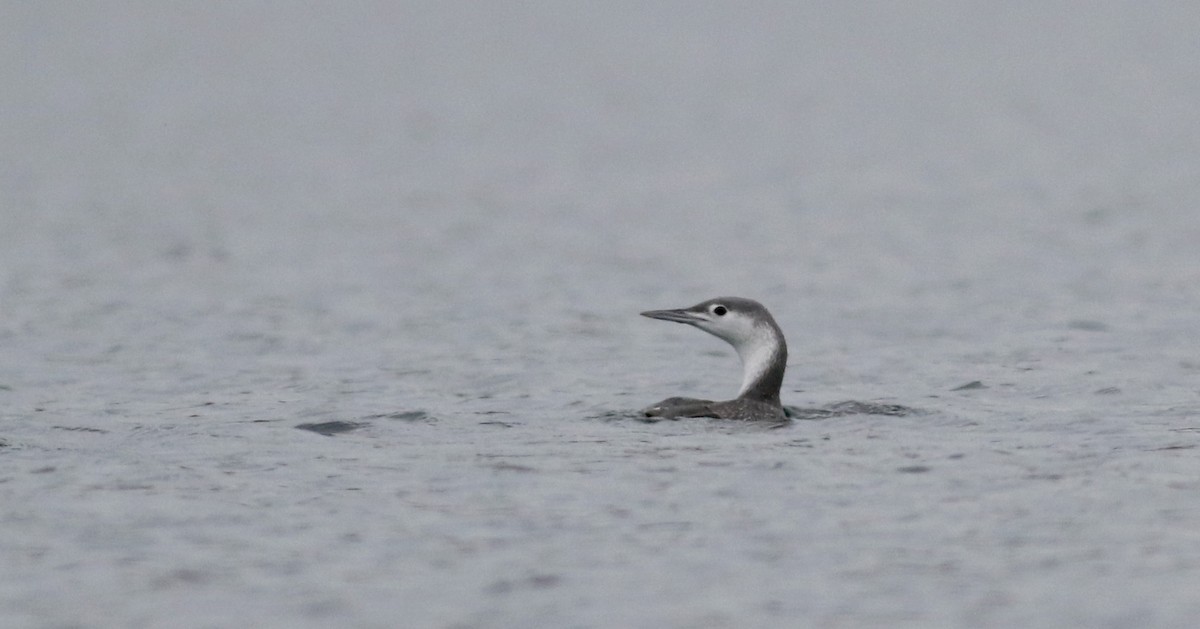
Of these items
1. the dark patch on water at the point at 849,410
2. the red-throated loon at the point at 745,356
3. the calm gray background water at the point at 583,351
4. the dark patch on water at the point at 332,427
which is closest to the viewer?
the calm gray background water at the point at 583,351

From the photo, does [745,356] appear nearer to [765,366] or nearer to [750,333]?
[750,333]

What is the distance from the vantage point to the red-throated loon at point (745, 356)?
14633mm

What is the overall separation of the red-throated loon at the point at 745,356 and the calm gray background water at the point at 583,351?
0.38 metres

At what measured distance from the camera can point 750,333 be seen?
15.6 m

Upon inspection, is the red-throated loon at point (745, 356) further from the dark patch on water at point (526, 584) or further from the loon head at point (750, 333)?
the dark patch on water at point (526, 584)

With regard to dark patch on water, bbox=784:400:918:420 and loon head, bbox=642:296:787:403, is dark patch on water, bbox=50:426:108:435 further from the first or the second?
dark patch on water, bbox=784:400:918:420

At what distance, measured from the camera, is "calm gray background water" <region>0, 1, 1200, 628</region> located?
991 cm

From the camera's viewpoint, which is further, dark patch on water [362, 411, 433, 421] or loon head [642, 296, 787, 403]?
loon head [642, 296, 787, 403]

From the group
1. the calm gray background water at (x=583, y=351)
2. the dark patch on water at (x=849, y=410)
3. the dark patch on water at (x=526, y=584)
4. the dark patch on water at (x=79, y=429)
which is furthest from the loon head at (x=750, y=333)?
the dark patch on water at (x=526, y=584)

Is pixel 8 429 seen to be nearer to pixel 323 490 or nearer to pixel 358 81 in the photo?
pixel 323 490

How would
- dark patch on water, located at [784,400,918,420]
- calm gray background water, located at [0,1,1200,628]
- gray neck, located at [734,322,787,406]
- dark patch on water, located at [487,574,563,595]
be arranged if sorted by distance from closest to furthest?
dark patch on water, located at [487,574,563,595]
calm gray background water, located at [0,1,1200,628]
dark patch on water, located at [784,400,918,420]
gray neck, located at [734,322,787,406]

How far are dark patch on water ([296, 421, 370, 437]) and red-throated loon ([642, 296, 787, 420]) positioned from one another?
6.44ft

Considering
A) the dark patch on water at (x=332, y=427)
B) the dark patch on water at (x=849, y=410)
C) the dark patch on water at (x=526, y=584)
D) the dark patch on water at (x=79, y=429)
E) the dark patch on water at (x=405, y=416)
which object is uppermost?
the dark patch on water at (x=849, y=410)

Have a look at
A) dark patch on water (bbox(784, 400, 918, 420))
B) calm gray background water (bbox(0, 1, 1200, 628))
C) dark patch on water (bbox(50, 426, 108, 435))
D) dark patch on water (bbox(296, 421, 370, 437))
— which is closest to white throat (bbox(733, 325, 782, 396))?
dark patch on water (bbox(784, 400, 918, 420))
